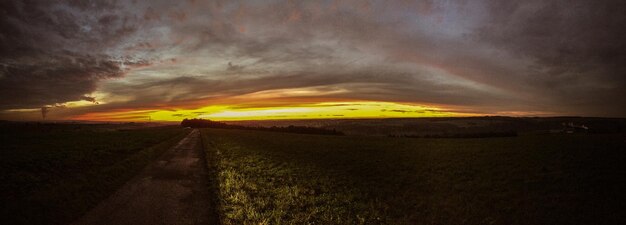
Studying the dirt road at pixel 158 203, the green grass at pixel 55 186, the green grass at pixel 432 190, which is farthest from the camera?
the green grass at pixel 55 186

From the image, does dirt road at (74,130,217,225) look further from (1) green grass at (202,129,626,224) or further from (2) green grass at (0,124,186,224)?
(1) green grass at (202,129,626,224)

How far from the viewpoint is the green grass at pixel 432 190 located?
9.59 m

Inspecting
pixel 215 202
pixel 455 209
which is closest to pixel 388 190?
pixel 455 209

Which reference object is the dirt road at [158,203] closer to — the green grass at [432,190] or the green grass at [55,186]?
the green grass at [55,186]

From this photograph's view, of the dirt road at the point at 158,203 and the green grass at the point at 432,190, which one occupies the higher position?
the dirt road at the point at 158,203

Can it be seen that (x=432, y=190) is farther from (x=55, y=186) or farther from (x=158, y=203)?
(x=55, y=186)

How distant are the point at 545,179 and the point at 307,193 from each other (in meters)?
13.3

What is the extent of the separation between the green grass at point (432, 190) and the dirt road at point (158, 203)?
0.93 metres

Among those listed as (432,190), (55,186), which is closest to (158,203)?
(55,186)

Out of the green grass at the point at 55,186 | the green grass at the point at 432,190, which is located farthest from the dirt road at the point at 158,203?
the green grass at the point at 432,190

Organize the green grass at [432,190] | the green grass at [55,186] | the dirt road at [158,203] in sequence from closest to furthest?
the dirt road at [158,203], the green grass at [432,190], the green grass at [55,186]

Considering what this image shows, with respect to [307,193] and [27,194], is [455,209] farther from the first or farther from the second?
[27,194]

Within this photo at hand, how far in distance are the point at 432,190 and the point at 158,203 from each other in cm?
Answer: 1267

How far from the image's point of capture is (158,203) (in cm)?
1102
